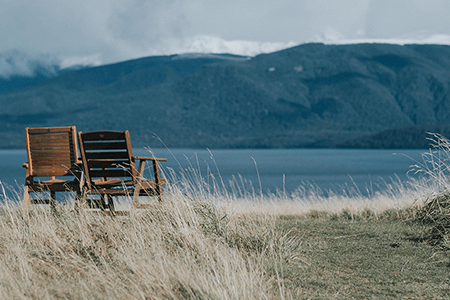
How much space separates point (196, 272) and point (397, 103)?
165 metres

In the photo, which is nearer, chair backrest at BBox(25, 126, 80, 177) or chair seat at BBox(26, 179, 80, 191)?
chair seat at BBox(26, 179, 80, 191)

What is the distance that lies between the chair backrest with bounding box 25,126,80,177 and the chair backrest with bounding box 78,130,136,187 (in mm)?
446

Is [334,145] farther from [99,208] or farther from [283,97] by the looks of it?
[99,208]

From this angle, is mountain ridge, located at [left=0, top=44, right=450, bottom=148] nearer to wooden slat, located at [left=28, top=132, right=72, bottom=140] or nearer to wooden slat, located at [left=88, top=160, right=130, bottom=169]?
wooden slat, located at [left=28, top=132, right=72, bottom=140]

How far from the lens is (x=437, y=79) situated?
16038 centimetres

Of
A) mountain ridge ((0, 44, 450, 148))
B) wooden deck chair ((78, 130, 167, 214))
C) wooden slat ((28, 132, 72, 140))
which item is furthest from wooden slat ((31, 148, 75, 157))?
mountain ridge ((0, 44, 450, 148))

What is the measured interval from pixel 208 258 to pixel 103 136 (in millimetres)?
1959

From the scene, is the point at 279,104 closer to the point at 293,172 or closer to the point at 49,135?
the point at 293,172

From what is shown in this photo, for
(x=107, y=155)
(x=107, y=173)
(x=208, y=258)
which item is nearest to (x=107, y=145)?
(x=107, y=155)

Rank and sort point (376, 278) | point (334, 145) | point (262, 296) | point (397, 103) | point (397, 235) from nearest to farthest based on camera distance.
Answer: point (262, 296) → point (376, 278) → point (397, 235) → point (334, 145) → point (397, 103)

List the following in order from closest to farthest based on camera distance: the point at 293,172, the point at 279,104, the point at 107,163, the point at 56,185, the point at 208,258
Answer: the point at 208,258, the point at 107,163, the point at 56,185, the point at 293,172, the point at 279,104

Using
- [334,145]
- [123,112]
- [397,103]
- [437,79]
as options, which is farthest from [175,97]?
[437,79]

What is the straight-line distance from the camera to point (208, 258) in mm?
3529

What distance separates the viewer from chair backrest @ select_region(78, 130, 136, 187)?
4781 mm
